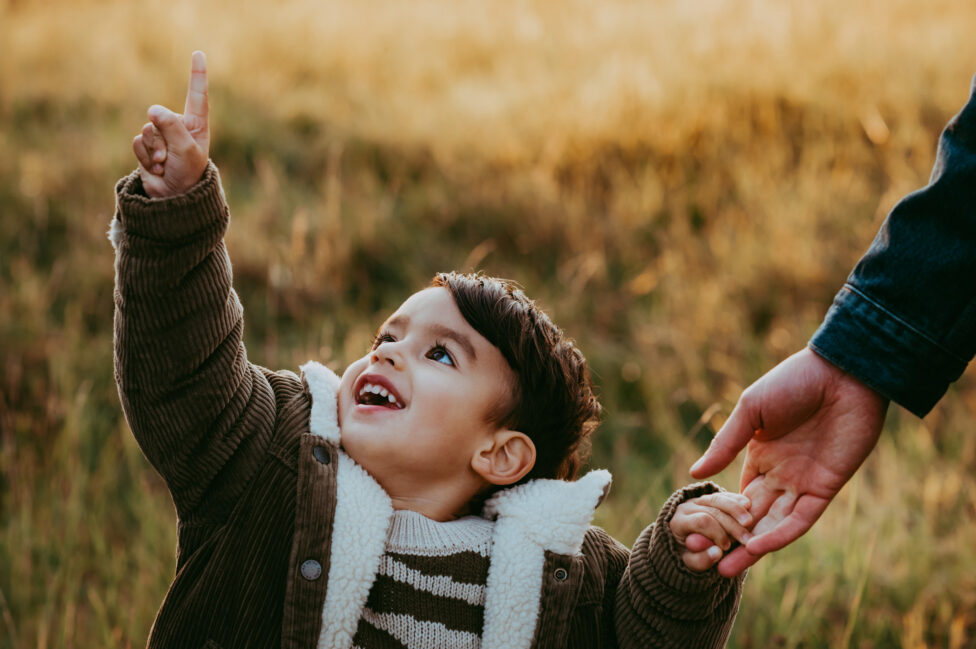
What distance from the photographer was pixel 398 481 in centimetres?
188

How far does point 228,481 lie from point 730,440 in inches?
39.0

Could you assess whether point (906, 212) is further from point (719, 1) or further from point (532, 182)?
point (719, 1)

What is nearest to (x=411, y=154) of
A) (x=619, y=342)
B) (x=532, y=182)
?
(x=532, y=182)

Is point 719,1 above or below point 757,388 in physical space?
above

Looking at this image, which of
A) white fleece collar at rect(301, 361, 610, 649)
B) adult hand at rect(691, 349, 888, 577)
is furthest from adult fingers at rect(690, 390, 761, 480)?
white fleece collar at rect(301, 361, 610, 649)

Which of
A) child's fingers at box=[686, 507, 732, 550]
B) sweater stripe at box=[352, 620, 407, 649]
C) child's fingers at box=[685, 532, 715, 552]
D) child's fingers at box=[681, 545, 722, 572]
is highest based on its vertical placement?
child's fingers at box=[686, 507, 732, 550]

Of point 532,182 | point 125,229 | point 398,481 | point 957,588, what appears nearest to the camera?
point 125,229

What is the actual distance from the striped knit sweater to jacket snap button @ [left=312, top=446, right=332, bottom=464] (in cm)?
19

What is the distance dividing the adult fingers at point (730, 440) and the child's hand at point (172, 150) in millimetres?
1112

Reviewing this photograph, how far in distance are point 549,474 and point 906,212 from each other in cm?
94

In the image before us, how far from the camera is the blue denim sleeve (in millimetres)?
1687

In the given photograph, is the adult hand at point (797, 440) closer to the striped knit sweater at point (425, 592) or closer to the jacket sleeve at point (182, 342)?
the striped knit sweater at point (425, 592)

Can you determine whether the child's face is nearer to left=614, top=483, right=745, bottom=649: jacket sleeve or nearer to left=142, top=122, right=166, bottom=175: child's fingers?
left=614, top=483, right=745, bottom=649: jacket sleeve

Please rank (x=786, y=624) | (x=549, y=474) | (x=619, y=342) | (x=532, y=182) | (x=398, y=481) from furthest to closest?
(x=532, y=182), (x=619, y=342), (x=786, y=624), (x=549, y=474), (x=398, y=481)
